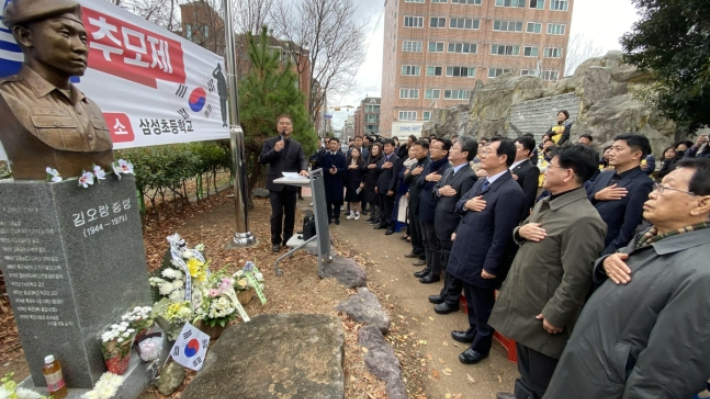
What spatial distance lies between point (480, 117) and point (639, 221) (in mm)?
15640

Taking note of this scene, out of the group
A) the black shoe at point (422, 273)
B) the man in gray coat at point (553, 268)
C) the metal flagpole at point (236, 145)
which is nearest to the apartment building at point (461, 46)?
the metal flagpole at point (236, 145)

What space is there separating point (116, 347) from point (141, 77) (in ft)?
9.68

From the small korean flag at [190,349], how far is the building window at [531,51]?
43906mm

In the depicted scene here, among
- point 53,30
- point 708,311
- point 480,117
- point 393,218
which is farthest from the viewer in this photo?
point 480,117

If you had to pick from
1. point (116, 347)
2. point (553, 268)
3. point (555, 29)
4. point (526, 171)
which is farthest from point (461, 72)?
point (116, 347)

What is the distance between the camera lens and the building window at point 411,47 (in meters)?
35.8

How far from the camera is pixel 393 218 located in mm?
6461

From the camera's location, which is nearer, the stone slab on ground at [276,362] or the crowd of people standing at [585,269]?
the crowd of people standing at [585,269]

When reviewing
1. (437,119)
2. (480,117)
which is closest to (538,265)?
(480,117)

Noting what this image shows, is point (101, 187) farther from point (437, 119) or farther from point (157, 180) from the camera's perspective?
point (437, 119)

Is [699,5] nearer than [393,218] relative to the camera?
Yes

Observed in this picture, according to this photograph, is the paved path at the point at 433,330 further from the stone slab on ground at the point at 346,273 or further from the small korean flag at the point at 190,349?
the small korean flag at the point at 190,349

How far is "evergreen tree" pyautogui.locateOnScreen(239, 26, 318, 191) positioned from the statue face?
196 inches

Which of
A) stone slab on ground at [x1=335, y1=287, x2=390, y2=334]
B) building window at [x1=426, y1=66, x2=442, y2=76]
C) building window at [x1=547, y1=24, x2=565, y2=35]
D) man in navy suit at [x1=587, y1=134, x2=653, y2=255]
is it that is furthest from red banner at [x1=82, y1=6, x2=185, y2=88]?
building window at [x1=547, y1=24, x2=565, y2=35]
